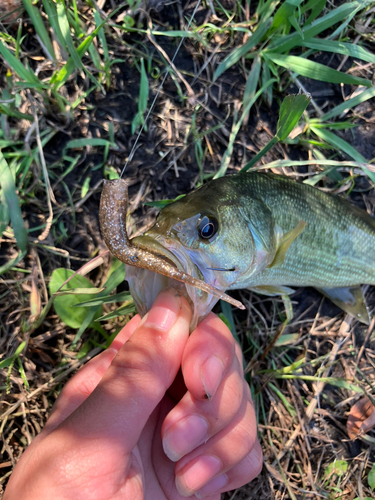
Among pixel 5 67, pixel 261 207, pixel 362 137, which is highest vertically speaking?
pixel 5 67

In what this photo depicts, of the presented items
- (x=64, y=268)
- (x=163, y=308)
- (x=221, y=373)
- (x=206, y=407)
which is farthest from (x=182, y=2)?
(x=206, y=407)

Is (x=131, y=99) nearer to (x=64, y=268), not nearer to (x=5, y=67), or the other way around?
(x=5, y=67)

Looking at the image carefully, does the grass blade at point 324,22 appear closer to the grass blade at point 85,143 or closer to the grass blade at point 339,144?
the grass blade at point 339,144

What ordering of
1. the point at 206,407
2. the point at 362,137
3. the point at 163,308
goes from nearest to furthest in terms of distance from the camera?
the point at 163,308 → the point at 206,407 → the point at 362,137

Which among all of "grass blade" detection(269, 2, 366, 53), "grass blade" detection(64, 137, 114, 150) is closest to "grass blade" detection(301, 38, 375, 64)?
"grass blade" detection(269, 2, 366, 53)

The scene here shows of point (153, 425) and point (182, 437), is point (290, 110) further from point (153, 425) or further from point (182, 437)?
point (153, 425)

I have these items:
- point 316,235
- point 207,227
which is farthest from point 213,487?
point 316,235

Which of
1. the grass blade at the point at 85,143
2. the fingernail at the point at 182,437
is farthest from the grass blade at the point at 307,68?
the fingernail at the point at 182,437
